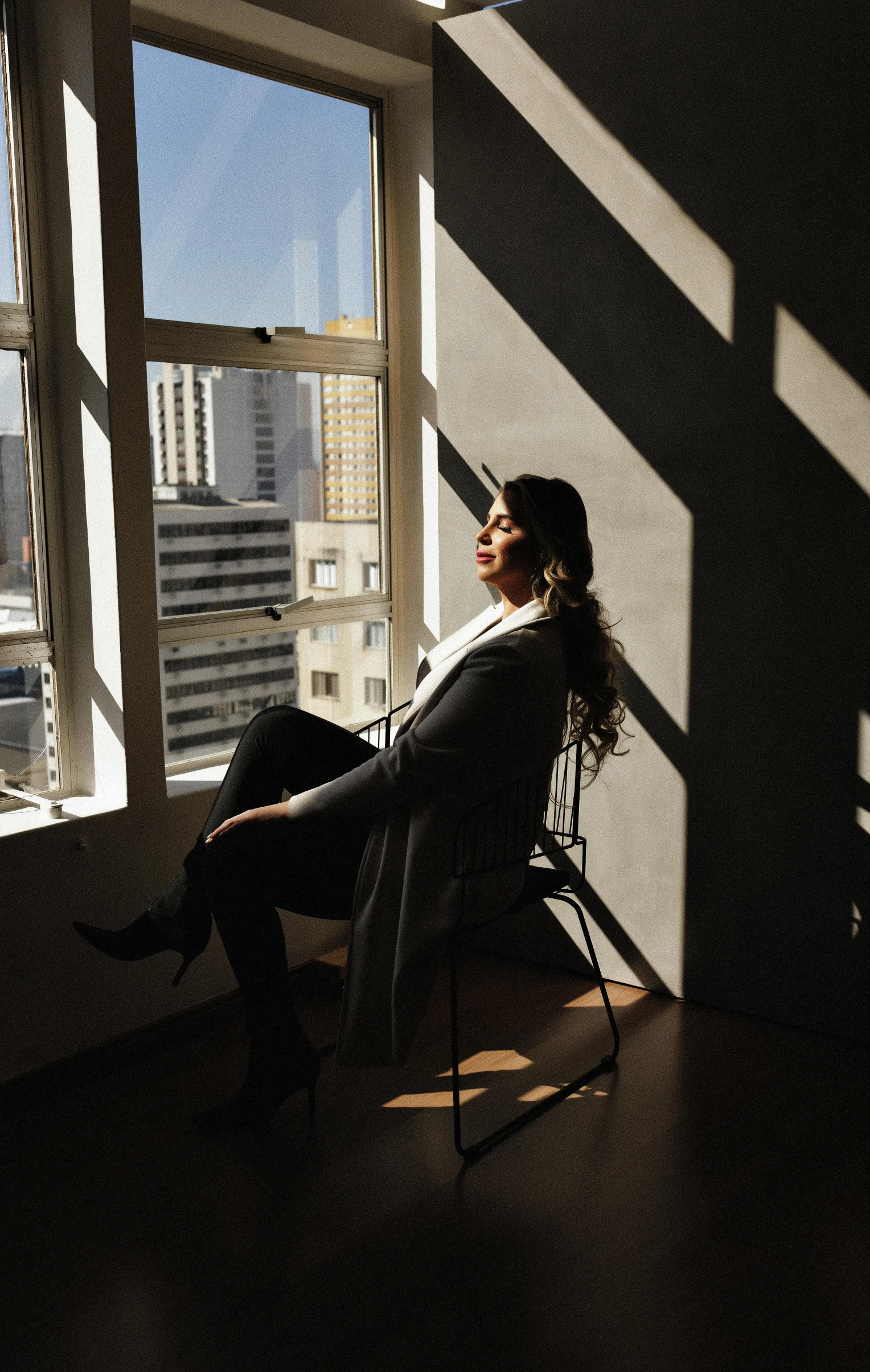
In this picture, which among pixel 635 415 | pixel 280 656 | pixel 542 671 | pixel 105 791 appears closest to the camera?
pixel 542 671

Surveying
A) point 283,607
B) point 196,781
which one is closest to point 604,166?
point 283,607

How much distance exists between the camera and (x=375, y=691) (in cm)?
413

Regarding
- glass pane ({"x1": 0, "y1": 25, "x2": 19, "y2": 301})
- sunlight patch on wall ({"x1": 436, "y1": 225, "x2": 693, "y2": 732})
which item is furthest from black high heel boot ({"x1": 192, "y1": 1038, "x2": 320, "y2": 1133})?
glass pane ({"x1": 0, "y1": 25, "x2": 19, "y2": 301})

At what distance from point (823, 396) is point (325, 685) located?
68.8 inches

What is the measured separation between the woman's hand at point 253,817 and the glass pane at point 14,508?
85 cm

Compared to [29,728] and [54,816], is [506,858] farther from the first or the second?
[29,728]

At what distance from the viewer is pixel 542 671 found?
2.68 metres

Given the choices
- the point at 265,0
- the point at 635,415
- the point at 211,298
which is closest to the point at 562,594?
the point at 635,415

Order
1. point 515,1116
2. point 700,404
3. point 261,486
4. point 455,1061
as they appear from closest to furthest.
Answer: point 455,1061 → point 515,1116 → point 700,404 → point 261,486

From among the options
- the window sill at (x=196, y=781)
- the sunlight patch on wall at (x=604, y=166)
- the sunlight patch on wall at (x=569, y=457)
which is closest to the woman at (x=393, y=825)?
the window sill at (x=196, y=781)

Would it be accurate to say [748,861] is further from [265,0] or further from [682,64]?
[265,0]

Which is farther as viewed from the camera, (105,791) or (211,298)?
(211,298)

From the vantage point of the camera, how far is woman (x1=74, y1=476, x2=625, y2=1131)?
8.67 ft

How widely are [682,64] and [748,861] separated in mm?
2136
